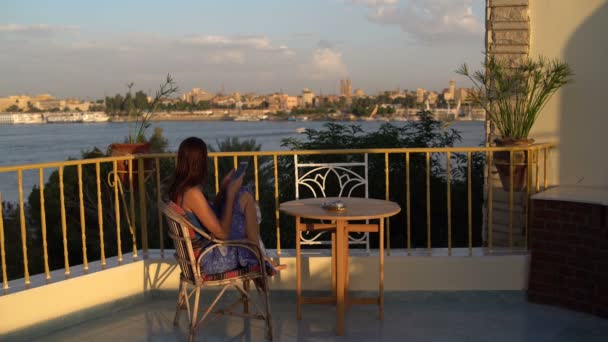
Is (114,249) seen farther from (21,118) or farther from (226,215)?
(226,215)

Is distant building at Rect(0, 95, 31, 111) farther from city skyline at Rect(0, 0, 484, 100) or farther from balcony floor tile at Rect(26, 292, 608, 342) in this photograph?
balcony floor tile at Rect(26, 292, 608, 342)

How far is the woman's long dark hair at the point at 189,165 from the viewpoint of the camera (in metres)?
3.58

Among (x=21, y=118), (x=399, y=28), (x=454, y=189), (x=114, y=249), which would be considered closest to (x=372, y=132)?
(x=454, y=189)

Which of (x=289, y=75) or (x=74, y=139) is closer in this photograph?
(x=289, y=75)

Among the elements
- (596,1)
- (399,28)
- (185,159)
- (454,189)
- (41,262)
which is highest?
(399,28)

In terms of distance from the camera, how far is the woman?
357 centimetres

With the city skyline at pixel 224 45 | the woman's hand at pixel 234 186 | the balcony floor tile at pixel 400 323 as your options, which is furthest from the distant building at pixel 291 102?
the woman's hand at pixel 234 186

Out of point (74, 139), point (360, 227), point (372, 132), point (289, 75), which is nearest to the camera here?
point (360, 227)

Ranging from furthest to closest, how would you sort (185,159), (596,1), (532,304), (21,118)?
1. (21,118)
2. (596,1)
3. (532,304)
4. (185,159)

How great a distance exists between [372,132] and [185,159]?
877 cm

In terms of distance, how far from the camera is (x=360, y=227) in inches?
161

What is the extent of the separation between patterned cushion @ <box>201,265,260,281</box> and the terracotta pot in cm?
145

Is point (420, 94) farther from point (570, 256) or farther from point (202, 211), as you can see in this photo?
point (202, 211)

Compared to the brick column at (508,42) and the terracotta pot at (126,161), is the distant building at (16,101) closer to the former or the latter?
the terracotta pot at (126,161)
